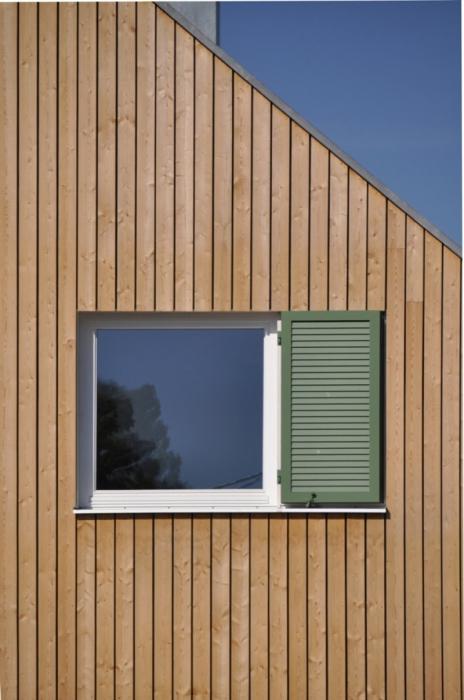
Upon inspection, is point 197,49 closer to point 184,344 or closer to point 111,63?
point 111,63

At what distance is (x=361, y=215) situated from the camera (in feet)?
21.8

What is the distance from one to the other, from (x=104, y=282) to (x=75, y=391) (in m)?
0.66

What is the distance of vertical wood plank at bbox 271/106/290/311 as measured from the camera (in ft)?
21.7

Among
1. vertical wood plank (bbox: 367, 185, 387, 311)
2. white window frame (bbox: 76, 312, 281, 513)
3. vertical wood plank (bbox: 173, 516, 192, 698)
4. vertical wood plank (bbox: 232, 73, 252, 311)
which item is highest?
vertical wood plank (bbox: 232, 73, 252, 311)

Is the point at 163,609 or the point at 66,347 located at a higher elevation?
the point at 66,347

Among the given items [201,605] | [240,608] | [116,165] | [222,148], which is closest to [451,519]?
[240,608]

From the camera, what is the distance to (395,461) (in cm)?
662

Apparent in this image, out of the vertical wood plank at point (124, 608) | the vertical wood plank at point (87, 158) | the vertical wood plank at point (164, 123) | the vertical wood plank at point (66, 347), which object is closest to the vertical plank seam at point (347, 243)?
the vertical wood plank at point (164, 123)

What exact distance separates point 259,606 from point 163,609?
1.83ft

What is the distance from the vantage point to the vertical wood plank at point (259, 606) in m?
6.57

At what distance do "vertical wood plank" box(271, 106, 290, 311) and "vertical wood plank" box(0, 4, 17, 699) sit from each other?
1.51 metres

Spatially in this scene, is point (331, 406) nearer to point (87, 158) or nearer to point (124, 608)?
point (124, 608)

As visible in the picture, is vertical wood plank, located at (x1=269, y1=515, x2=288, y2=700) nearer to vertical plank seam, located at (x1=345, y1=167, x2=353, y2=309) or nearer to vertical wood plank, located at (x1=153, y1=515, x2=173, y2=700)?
vertical wood plank, located at (x1=153, y1=515, x2=173, y2=700)

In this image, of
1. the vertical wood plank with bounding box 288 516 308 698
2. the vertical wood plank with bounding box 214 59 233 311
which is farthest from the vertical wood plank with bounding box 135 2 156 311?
the vertical wood plank with bounding box 288 516 308 698
